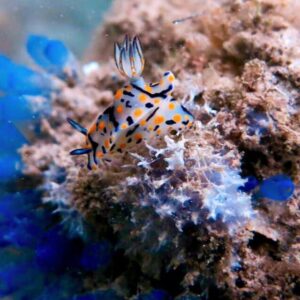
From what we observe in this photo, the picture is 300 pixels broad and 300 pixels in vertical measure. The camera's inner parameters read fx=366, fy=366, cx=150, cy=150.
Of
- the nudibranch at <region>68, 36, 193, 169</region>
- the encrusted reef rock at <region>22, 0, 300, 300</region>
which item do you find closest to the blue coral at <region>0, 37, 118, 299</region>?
the encrusted reef rock at <region>22, 0, 300, 300</region>

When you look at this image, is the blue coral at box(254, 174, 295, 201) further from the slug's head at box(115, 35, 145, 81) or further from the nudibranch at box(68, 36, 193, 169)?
the slug's head at box(115, 35, 145, 81)

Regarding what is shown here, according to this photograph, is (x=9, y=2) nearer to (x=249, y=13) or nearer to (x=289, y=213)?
(x=249, y=13)

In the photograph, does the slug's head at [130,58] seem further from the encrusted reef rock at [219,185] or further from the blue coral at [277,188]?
the blue coral at [277,188]

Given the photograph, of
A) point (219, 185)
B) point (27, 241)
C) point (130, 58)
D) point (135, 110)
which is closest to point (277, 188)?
point (219, 185)

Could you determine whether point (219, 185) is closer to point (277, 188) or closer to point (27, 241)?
point (277, 188)

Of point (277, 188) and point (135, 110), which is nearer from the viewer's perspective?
point (135, 110)

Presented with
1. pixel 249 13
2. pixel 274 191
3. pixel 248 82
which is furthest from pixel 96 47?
pixel 274 191

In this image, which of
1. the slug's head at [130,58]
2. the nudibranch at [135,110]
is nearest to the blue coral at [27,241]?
the nudibranch at [135,110]
